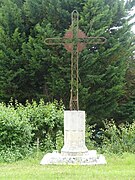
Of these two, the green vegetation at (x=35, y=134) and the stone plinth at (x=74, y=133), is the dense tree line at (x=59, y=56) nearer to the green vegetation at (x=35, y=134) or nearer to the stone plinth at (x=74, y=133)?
the green vegetation at (x=35, y=134)

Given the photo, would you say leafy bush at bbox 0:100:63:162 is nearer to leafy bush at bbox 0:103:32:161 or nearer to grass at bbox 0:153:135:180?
leafy bush at bbox 0:103:32:161

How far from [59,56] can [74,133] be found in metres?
6.52

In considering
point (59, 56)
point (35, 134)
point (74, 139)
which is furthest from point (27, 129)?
point (59, 56)

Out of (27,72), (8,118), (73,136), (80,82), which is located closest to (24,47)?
(27,72)

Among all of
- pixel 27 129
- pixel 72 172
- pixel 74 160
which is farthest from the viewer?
pixel 27 129

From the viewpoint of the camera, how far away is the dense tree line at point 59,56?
14.7m

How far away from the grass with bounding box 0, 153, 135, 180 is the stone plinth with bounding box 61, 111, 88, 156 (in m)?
0.98

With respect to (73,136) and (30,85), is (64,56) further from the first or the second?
(73,136)

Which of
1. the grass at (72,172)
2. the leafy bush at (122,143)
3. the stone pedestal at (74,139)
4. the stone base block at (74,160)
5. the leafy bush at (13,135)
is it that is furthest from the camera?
the leafy bush at (122,143)

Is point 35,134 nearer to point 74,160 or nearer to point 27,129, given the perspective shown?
point 27,129

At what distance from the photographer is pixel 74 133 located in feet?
29.2

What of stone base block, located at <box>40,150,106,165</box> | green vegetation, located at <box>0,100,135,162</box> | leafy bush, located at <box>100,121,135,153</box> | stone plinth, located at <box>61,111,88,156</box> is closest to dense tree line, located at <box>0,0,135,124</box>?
green vegetation, located at <box>0,100,135,162</box>

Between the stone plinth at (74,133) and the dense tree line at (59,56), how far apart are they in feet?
17.2

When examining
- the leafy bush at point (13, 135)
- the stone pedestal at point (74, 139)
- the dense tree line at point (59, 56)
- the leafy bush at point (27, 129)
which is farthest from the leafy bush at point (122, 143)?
the dense tree line at point (59, 56)
